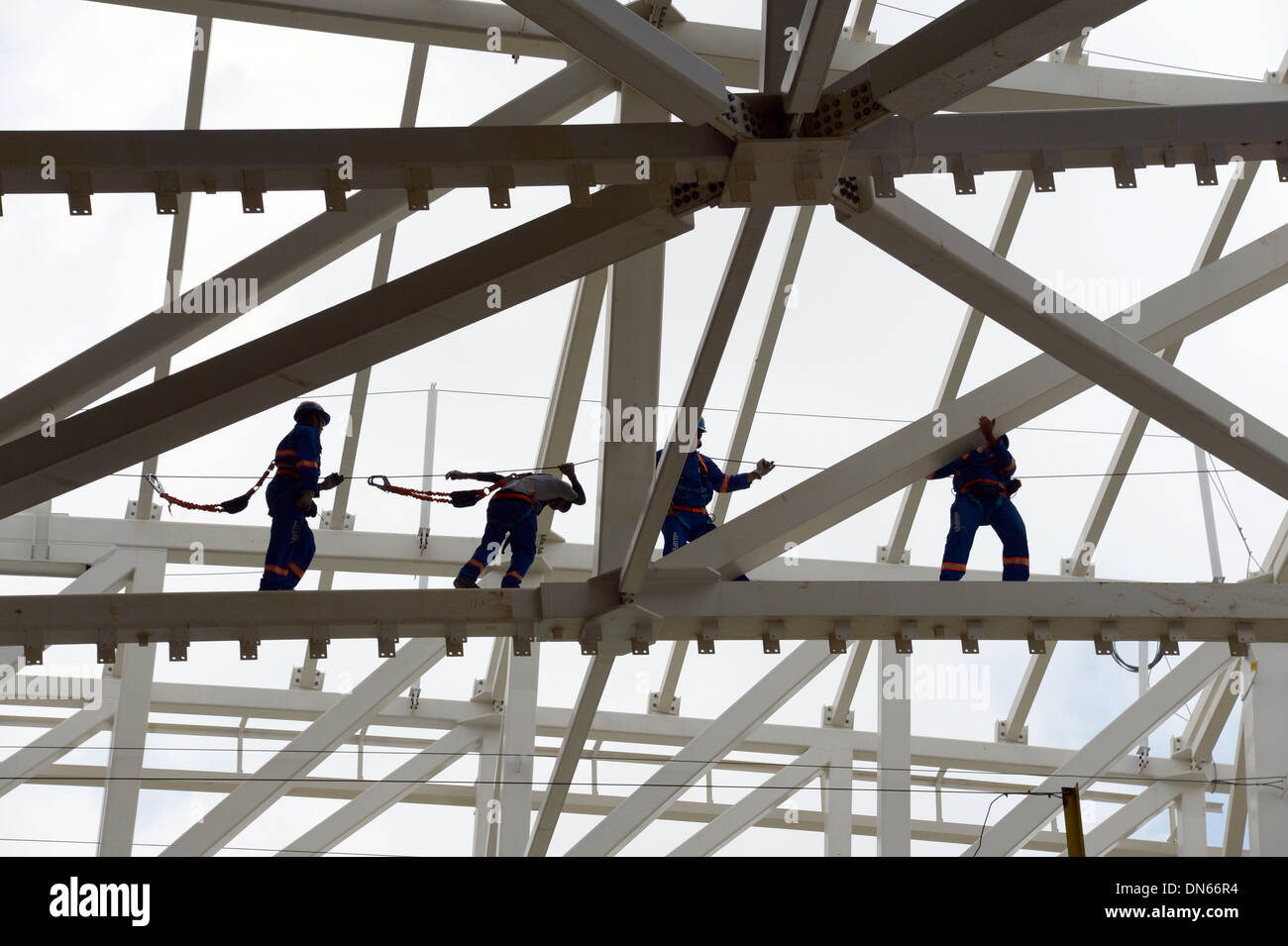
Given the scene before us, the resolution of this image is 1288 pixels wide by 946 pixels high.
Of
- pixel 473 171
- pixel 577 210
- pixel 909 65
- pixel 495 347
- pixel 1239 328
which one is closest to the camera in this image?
pixel 909 65

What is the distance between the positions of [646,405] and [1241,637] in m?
4.15

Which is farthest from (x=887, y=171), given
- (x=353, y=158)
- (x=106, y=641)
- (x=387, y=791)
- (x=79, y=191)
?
(x=387, y=791)

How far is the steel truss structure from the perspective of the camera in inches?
296

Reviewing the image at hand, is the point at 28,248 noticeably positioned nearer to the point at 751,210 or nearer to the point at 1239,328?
the point at 751,210

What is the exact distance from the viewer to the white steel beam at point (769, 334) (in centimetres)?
1484

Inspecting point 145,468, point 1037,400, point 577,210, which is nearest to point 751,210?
point 577,210

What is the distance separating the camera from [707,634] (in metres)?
10.8

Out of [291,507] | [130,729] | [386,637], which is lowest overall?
[386,637]

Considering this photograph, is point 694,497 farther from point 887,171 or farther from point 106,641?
point 887,171

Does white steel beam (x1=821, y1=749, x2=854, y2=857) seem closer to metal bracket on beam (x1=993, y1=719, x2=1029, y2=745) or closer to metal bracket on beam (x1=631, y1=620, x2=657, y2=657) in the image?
metal bracket on beam (x1=993, y1=719, x2=1029, y2=745)

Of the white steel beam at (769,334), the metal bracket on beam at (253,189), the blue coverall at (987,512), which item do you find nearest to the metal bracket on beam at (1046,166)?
the metal bracket on beam at (253,189)

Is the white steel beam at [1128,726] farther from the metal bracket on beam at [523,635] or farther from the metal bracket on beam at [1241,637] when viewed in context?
the metal bracket on beam at [523,635]

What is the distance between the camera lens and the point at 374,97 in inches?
561
